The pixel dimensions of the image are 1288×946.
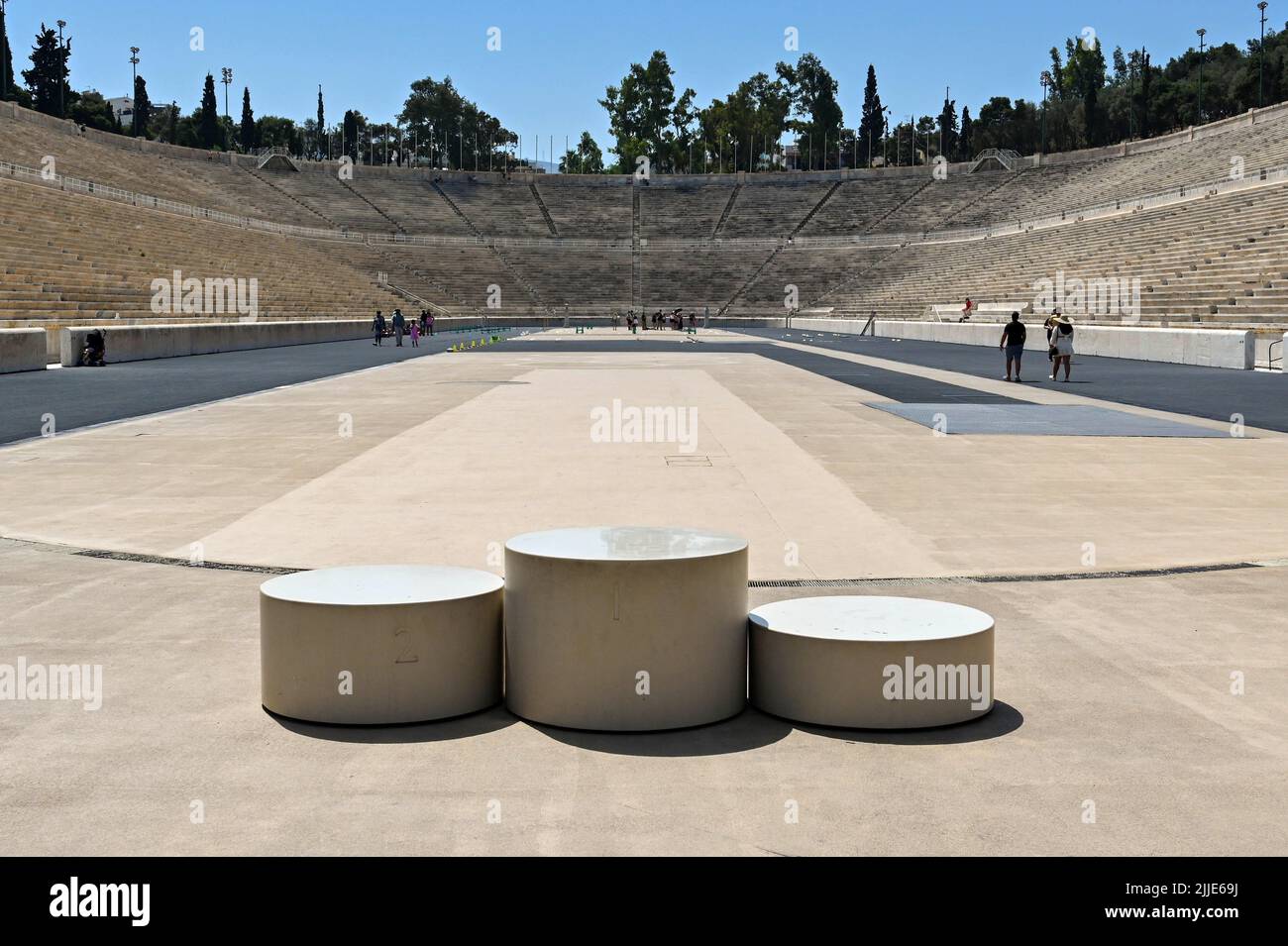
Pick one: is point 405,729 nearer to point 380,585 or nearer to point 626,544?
point 380,585

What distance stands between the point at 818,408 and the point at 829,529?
38.9 feet

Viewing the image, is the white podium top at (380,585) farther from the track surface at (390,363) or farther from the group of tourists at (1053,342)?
the group of tourists at (1053,342)

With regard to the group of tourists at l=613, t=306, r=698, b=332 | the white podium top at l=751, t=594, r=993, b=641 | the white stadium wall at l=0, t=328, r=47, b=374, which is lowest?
the white podium top at l=751, t=594, r=993, b=641

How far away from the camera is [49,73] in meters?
125

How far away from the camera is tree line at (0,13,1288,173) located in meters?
136

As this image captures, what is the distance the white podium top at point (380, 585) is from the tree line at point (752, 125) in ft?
449

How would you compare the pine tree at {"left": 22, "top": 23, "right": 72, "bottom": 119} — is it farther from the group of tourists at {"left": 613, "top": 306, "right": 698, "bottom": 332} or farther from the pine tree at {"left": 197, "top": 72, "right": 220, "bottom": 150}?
the group of tourists at {"left": 613, "top": 306, "right": 698, "bottom": 332}

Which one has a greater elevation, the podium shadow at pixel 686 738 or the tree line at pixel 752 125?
the tree line at pixel 752 125

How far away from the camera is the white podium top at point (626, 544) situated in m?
5.50

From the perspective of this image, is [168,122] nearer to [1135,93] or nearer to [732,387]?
[1135,93]

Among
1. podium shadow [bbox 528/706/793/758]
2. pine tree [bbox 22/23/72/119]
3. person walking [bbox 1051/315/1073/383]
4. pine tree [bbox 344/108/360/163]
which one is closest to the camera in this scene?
podium shadow [bbox 528/706/793/758]

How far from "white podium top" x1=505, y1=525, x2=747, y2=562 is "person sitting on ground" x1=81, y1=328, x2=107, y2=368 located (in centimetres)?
3212

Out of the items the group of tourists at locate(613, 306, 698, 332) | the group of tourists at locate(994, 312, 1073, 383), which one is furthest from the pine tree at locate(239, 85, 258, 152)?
the group of tourists at locate(994, 312, 1073, 383)

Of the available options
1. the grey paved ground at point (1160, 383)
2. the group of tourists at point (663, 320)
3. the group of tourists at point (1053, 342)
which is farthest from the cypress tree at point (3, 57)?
the group of tourists at point (1053, 342)
